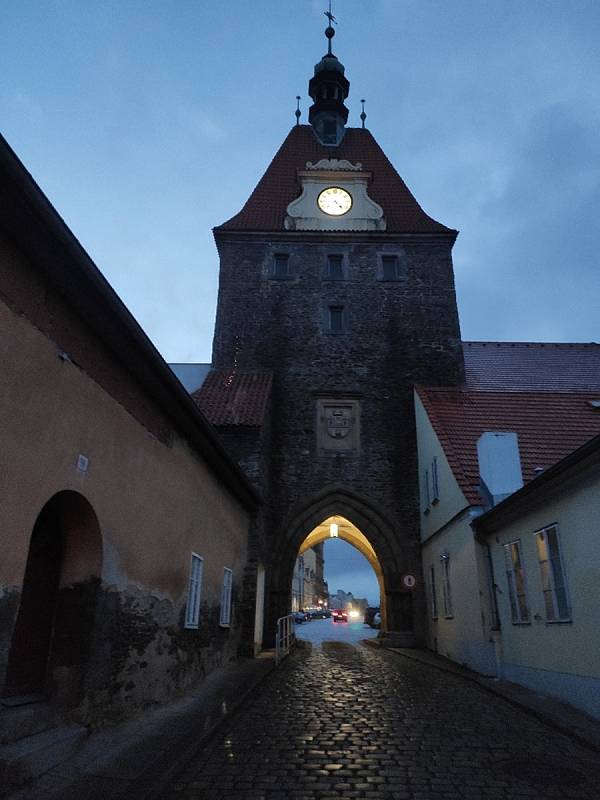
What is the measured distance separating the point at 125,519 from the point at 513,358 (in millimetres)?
17545

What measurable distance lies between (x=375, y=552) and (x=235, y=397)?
6.11 metres

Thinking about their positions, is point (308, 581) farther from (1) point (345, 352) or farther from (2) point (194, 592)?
(2) point (194, 592)

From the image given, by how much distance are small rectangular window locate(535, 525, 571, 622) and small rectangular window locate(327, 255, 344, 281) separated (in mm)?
13555

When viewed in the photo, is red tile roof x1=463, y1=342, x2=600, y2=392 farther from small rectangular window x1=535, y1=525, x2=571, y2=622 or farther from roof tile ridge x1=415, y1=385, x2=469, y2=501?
small rectangular window x1=535, y1=525, x2=571, y2=622

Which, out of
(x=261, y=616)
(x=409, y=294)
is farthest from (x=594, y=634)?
(x=409, y=294)

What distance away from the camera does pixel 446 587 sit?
1375cm

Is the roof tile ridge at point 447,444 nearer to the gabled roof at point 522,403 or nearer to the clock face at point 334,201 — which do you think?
the gabled roof at point 522,403

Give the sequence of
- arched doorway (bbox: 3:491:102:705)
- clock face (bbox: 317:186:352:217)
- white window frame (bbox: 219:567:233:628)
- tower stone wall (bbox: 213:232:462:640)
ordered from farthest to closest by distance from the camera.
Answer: clock face (bbox: 317:186:352:217) → tower stone wall (bbox: 213:232:462:640) → white window frame (bbox: 219:567:233:628) → arched doorway (bbox: 3:491:102:705)

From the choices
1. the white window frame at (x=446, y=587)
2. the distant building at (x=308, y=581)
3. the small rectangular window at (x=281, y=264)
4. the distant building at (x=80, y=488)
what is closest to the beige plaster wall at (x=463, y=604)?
the white window frame at (x=446, y=587)

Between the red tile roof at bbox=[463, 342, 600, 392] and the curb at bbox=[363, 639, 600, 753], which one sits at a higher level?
the red tile roof at bbox=[463, 342, 600, 392]

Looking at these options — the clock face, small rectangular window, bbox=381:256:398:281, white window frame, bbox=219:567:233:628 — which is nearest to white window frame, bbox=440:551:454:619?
white window frame, bbox=219:567:233:628

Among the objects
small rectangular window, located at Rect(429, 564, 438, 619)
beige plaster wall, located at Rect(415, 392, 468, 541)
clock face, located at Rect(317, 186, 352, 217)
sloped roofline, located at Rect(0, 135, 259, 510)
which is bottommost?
small rectangular window, located at Rect(429, 564, 438, 619)

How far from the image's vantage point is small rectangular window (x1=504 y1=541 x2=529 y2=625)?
9039 millimetres

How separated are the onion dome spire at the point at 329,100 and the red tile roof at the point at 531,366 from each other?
1192 centimetres
